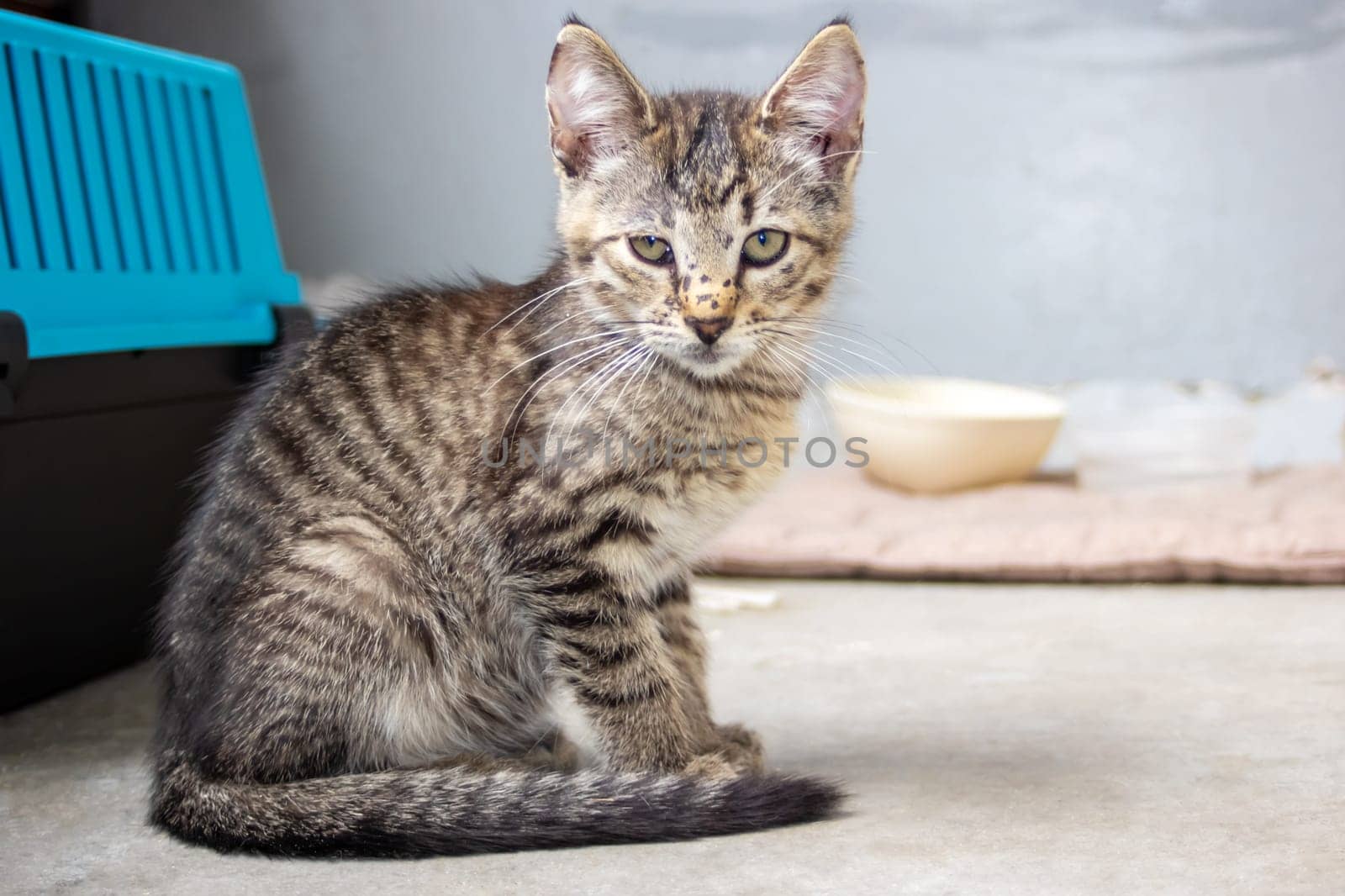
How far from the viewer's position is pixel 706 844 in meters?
1.55

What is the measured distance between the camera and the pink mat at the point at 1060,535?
2920 mm

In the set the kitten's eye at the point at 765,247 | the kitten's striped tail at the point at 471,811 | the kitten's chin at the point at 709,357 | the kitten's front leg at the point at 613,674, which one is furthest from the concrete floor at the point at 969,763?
the kitten's eye at the point at 765,247

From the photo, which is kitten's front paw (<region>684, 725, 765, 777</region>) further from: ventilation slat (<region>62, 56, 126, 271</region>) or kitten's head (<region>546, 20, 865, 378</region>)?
ventilation slat (<region>62, 56, 126, 271</region>)

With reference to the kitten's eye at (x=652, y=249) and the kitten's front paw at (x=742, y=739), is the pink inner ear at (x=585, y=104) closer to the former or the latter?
the kitten's eye at (x=652, y=249)

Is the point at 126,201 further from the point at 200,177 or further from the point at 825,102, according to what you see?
the point at 825,102

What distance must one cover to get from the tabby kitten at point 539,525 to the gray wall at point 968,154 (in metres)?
2.38

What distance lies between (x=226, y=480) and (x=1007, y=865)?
3.86 feet

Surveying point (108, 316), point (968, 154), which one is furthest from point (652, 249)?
point (968, 154)

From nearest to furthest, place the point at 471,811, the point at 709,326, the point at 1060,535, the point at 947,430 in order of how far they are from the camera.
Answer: the point at 471,811, the point at 709,326, the point at 1060,535, the point at 947,430

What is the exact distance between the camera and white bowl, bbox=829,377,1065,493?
3541 mm

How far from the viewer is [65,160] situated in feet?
7.39

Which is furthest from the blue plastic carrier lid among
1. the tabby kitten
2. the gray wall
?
the gray wall

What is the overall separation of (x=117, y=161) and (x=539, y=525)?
129 centimetres

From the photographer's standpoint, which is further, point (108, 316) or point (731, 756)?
point (108, 316)
